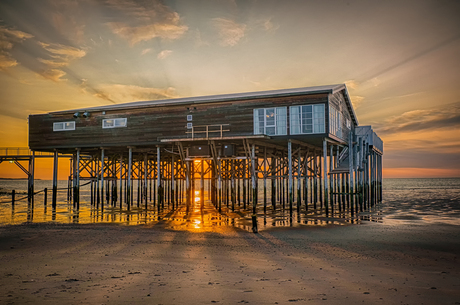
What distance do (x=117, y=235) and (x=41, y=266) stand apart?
238 inches

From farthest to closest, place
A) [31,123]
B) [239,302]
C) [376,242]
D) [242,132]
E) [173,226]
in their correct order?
[31,123], [242,132], [173,226], [376,242], [239,302]

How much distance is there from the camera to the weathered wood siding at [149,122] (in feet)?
85.4

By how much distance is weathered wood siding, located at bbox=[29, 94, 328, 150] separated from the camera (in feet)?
85.4

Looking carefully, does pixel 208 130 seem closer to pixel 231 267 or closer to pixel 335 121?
pixel 335 121

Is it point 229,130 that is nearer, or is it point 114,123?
point 229,130

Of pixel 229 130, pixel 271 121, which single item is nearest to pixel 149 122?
pixel 229 130

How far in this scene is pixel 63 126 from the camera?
A: 32531 millimetres

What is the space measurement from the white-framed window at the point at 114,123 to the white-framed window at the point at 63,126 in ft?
11.0

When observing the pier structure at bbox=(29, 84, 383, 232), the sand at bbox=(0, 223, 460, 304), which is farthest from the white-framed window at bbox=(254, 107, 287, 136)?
the sand at bbox=(0, 223, 460, 304)

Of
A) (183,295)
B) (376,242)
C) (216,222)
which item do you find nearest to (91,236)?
(216,222)

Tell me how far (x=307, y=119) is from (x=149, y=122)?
12584 mm

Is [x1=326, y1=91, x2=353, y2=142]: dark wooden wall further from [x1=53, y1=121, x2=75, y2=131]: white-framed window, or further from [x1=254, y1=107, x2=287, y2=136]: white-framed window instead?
[x1=53, y1=121, x2=75, y2=131]: white-framed window

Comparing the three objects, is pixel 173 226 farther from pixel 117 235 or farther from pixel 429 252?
pixel 429 252

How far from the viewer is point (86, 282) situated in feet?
31.7
